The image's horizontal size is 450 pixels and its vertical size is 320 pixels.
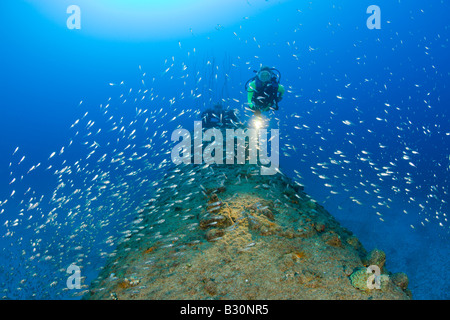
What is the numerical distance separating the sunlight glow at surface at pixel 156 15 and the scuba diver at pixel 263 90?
66625 millimetres

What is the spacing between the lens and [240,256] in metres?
4.09

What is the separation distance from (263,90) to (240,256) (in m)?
6.76

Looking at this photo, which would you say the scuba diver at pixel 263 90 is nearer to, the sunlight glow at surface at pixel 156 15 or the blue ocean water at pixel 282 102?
the blue ocean water at pixel 282 102

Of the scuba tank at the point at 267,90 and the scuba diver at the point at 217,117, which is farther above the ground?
the scuba diver at the point at 217,117

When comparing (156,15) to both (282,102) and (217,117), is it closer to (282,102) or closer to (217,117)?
(282,102)

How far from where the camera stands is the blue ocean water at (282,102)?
19266 mm

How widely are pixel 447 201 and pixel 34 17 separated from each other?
375 ft

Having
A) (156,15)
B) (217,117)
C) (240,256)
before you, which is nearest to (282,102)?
(156,15)

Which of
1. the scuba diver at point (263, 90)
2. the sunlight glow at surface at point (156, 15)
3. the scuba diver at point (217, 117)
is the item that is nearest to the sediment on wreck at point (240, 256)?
the scuba diver at point (263, 90)

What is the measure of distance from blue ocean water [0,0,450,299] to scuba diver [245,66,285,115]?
33.7ft

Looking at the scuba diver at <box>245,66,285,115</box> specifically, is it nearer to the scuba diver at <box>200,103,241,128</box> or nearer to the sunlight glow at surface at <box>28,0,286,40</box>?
the scuba diver at <box>200,103,241,128</box>

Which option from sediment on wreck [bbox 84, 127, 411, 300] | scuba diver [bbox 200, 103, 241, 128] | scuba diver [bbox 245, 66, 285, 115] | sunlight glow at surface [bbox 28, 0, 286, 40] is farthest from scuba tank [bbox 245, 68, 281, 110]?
sunlight glow at surface [bbox 28, 0, 286, 40]

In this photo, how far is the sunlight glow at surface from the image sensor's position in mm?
71188
